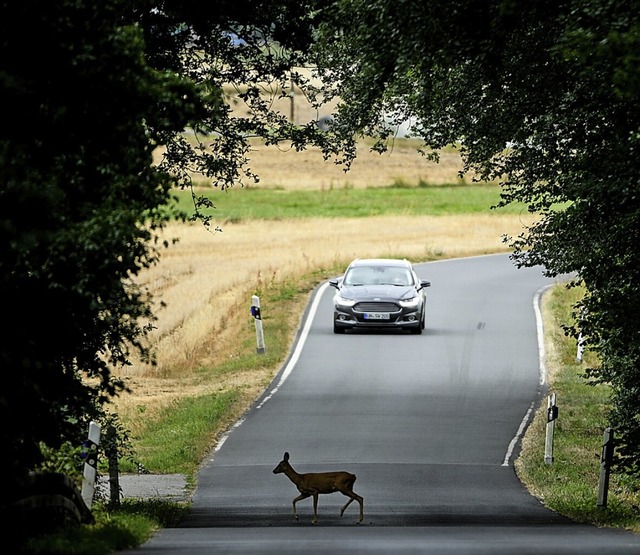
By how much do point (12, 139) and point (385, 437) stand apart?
12.7 metres

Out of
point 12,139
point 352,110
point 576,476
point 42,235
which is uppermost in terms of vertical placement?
point 352,110

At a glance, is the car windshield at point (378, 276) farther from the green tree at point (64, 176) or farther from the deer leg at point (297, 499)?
the green tree at point (64, 176)

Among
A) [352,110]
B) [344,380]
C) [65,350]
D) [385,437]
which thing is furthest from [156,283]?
[65,350]

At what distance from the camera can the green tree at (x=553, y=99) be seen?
11203 millimetres

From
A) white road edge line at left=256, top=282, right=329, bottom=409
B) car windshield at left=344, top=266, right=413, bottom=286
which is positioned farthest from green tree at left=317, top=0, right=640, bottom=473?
car windshield at left=344, top=266, right=413, bottom=286

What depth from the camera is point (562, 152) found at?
16219mm

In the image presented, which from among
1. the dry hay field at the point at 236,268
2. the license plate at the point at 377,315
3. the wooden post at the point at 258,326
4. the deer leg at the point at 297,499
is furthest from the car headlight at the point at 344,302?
the deer leg at the point at 297,499

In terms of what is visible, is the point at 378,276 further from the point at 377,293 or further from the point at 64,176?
the point at 64,176

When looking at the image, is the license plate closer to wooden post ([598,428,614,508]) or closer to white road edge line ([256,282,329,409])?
white road edge line ([256,282,329,409])

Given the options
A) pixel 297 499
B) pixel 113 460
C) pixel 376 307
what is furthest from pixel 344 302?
pixel 297 499

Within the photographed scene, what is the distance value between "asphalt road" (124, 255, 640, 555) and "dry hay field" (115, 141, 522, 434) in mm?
2035

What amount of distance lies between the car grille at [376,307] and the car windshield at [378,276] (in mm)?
955

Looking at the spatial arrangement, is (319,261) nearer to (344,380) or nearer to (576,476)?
(344,380)

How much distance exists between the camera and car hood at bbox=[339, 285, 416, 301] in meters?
30.5
